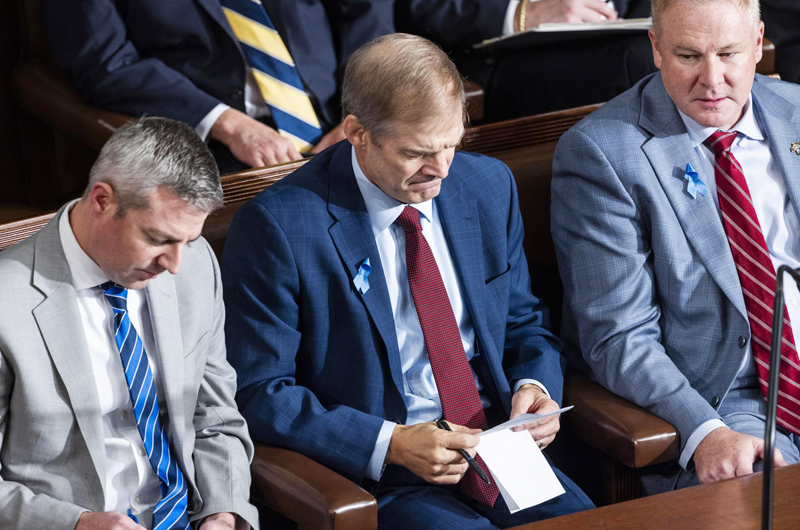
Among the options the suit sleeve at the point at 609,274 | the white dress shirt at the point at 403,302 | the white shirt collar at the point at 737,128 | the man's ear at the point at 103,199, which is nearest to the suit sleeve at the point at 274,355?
the white dress shirt at the point at 403,302

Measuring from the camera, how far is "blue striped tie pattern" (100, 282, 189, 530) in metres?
1.71

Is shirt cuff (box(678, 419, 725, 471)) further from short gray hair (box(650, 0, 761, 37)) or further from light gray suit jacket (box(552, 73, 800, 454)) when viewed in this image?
short gray hair (box(650, 0, 761, 37))

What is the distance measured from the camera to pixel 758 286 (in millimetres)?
2150

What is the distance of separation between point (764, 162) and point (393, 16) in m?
1.26

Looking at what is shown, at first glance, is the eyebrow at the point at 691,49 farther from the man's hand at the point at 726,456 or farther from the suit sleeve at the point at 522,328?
the man's hand at the point at 726,456

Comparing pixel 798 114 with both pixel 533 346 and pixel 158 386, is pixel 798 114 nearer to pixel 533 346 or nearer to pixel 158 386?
pixel 533 346

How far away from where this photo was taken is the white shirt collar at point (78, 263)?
5.47 ft

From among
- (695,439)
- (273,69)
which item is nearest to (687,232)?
(695,439)

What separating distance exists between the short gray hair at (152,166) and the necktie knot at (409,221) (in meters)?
0.50

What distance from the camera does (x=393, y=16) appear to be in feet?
10.0

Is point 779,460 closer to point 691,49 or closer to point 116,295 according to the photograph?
point 691,49

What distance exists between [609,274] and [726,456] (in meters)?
0.44

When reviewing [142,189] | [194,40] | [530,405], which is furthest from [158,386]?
[194,40]

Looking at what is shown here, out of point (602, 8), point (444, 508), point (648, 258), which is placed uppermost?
point (602, 8)
